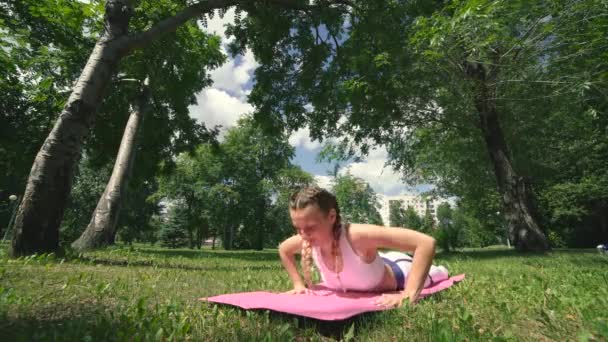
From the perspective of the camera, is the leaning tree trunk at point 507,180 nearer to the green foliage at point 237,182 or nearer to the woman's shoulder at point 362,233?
the woman's shoulder at point 362,233

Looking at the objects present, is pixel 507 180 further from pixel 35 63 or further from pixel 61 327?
pixel 35 63

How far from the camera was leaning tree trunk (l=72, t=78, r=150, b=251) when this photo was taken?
1177cm

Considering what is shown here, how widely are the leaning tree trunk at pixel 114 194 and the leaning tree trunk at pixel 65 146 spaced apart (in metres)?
4.70

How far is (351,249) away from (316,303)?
0.66 m

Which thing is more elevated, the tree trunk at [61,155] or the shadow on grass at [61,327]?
the tree trunk at [61,155]

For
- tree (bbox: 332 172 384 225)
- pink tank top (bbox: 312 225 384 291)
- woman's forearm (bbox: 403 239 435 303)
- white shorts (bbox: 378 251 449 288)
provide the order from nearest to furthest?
woman's forearm (bbox: 403 239 435 303)
pink tank top (bbox: 312 225 384 291)
white shorts (bbox: 378 251 449 288)
tree (bbox: 332 172 384 225)

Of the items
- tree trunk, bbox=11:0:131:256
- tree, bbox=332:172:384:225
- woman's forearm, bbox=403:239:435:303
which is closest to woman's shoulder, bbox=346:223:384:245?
woman's forearm, bbox=403:239:435:303

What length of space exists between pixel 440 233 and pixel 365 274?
54.5 ft

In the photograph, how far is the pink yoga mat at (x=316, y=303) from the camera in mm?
2727

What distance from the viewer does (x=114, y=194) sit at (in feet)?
42.2

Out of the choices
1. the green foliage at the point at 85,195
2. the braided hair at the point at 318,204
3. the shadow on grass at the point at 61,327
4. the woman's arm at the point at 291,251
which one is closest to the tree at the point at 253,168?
the green foliage at the point at 85,195

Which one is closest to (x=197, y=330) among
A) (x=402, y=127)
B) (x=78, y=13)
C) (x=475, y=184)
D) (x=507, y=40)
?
(x=507, y=40)

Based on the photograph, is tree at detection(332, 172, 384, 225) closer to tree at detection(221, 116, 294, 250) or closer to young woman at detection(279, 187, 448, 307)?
tree at detection(221, 116, 294, 250)

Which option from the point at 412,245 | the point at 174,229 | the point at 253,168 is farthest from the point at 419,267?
the point at 174,229
